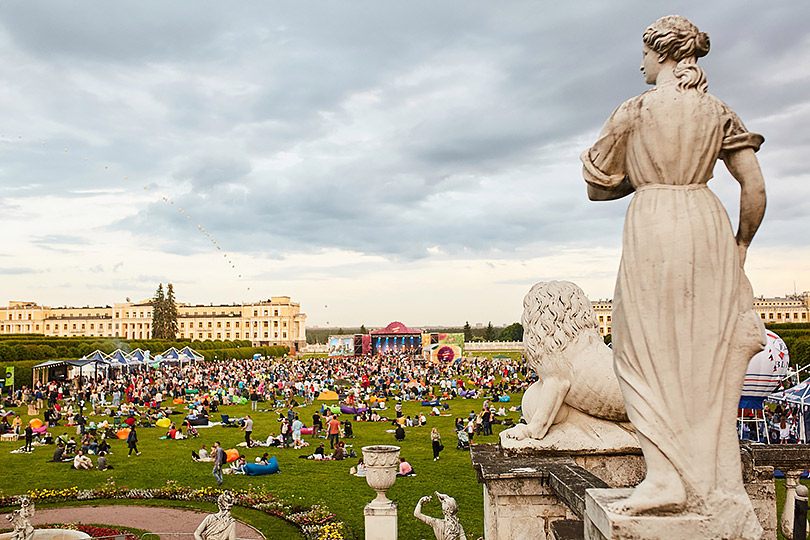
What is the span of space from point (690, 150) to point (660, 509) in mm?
1476

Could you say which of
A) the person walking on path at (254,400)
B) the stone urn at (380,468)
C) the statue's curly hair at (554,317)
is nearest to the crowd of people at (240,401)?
the person walking on path at (254,400)

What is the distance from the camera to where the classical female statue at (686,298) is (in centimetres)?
246

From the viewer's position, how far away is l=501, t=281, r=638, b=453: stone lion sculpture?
4410 millimetres

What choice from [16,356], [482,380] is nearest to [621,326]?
[482,380]

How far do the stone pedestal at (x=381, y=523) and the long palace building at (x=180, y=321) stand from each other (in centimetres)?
11711

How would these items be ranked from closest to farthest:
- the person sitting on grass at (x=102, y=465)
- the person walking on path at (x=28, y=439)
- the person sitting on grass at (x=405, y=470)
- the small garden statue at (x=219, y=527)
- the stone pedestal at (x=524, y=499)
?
the stone pedestal at (x=524, y=499) → the small garden statue at (x=219, y=527) → the person sitting on grass at (x=405, y=470) → the person sitting on grass at (x=102, y=465) → the person walking on path at (x=28, y=439)

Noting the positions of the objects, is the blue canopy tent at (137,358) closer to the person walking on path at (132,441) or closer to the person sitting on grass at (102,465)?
the person walking on path at (132,441)

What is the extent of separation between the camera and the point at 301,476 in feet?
46.9

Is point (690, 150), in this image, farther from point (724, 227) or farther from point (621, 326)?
point (621, 326)

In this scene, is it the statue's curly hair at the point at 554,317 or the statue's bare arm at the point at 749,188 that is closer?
the statue's bare arm at the point at 749,188

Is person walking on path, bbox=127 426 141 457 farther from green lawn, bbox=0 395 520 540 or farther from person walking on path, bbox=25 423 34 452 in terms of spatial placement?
person walking on path, bbox=25 423 34 452

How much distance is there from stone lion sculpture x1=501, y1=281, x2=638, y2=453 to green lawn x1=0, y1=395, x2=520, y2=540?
19.0 feet

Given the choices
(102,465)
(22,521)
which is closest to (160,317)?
(102,465)

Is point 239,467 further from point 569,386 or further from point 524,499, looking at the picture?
point 524,499
